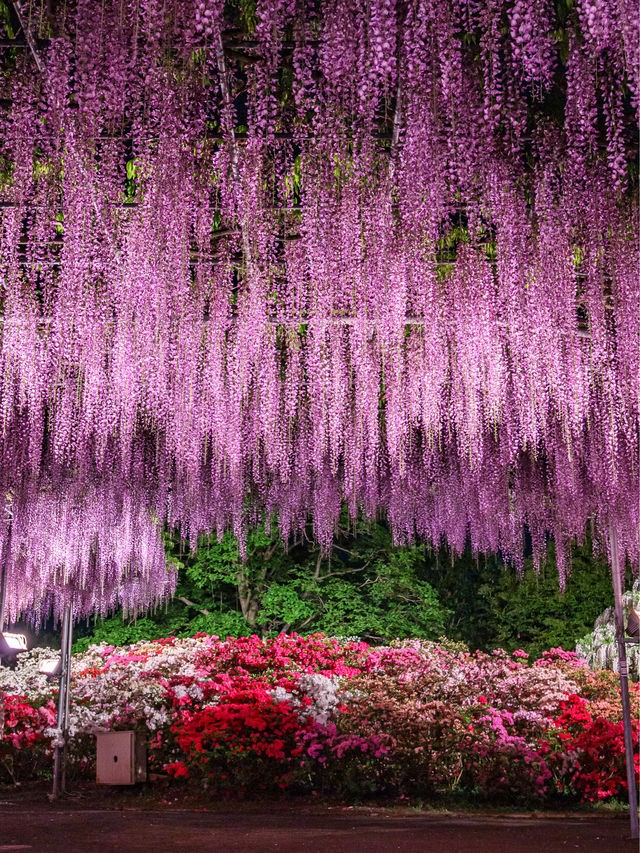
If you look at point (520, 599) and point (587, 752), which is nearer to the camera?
point (587, 752)

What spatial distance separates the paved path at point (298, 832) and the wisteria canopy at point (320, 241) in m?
2.07

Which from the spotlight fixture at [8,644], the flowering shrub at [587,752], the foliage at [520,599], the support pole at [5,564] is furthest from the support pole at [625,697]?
the foliage at [520,599]

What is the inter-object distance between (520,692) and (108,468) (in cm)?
503

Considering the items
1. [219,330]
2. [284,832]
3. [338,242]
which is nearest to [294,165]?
[338,242]

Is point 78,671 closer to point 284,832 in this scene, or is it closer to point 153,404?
point 153,404

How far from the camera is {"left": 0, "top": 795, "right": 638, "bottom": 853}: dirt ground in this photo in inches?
182

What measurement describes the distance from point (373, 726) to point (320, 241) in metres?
4.45

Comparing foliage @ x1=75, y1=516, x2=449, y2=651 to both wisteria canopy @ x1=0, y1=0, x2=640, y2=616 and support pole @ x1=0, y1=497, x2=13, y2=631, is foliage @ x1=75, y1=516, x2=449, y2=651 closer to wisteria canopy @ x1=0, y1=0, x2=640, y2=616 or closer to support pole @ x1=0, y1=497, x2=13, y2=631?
support pole @ x1=0, y1=497, x2=13, y2=631

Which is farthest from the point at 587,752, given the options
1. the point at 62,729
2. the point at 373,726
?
the point at 62,729

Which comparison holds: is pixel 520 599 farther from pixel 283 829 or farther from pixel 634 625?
pixel 634 625

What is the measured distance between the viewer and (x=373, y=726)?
695 centimetres

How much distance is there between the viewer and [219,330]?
5.86 m

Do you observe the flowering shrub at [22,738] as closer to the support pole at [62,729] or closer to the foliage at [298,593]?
the support pole at [62,729]

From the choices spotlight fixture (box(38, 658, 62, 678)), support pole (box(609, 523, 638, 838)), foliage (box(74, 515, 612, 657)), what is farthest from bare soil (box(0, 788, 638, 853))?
foliage (box(74, 515, 612, 657))
